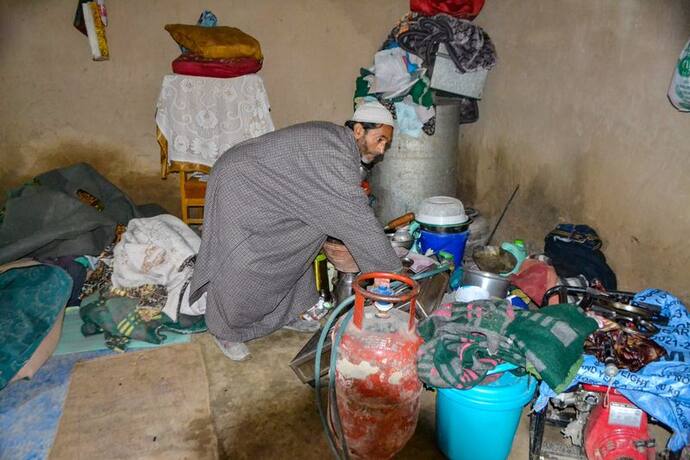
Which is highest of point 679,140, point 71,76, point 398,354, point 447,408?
point 71,76

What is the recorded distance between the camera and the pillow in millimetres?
4273

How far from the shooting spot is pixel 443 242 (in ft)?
12.5

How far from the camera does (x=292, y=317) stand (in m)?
3.42

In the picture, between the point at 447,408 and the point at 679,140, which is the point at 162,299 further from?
the point at 679,140

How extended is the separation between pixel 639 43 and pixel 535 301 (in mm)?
1969

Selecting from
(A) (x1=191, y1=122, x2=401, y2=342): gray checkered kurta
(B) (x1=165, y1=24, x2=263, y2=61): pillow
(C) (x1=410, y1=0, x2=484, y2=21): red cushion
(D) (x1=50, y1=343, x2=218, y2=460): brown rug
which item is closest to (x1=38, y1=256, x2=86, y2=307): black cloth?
(D) (x1=50, y1=343, x2=218, y2=460): brown rug

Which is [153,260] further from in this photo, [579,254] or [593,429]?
[579,254]

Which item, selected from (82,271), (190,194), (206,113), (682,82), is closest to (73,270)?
(82,271)

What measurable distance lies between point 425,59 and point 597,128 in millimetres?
1715

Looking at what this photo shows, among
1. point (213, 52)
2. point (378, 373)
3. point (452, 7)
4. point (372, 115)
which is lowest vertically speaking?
point (378, 373)

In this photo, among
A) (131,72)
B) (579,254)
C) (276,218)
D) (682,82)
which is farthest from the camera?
(131,72)

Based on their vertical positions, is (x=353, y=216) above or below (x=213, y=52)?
below

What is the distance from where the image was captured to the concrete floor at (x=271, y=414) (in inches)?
93.6

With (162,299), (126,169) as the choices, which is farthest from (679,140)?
(126,169)
